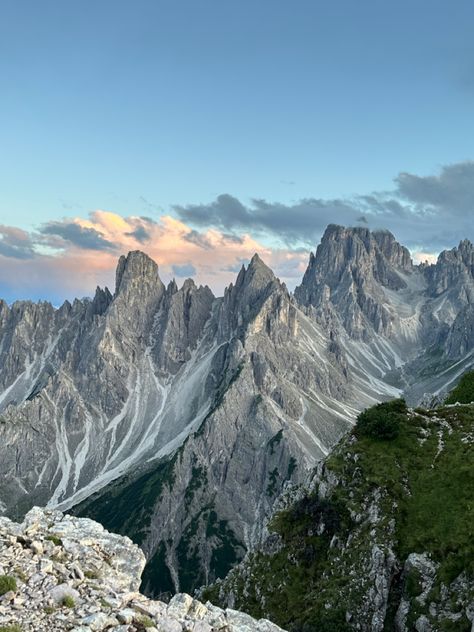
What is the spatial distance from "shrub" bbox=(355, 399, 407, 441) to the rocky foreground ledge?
46131 mm

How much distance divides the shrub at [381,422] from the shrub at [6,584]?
181ft

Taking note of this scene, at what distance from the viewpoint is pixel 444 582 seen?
46531mm

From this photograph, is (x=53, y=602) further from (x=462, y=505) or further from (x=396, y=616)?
(x=462, y=505)

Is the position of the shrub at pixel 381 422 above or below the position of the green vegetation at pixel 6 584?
above

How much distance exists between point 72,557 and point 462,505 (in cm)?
4323

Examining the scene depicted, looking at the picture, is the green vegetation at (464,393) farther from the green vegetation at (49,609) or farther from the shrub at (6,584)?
the shrub at (6,584)

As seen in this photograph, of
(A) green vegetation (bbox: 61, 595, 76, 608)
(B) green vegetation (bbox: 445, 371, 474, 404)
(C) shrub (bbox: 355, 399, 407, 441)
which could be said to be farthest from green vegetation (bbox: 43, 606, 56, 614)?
(B) green vegetation (bbox: 445, 371, 474, 404)

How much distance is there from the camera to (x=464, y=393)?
8931 centimetres

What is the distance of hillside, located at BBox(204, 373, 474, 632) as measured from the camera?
1882 inches

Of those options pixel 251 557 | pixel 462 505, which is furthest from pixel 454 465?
pixel 251 557

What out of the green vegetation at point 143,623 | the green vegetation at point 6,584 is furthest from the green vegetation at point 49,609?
the green vegetation at point 143,623

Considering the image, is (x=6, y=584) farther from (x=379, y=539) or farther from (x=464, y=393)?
(x=464, y=393)

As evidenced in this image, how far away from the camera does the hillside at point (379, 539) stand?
4781cm

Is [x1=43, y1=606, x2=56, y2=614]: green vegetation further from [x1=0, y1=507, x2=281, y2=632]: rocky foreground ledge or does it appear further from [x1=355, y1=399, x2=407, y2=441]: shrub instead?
[x1=355, y1=399, x2=407, y2=441]: shrub
